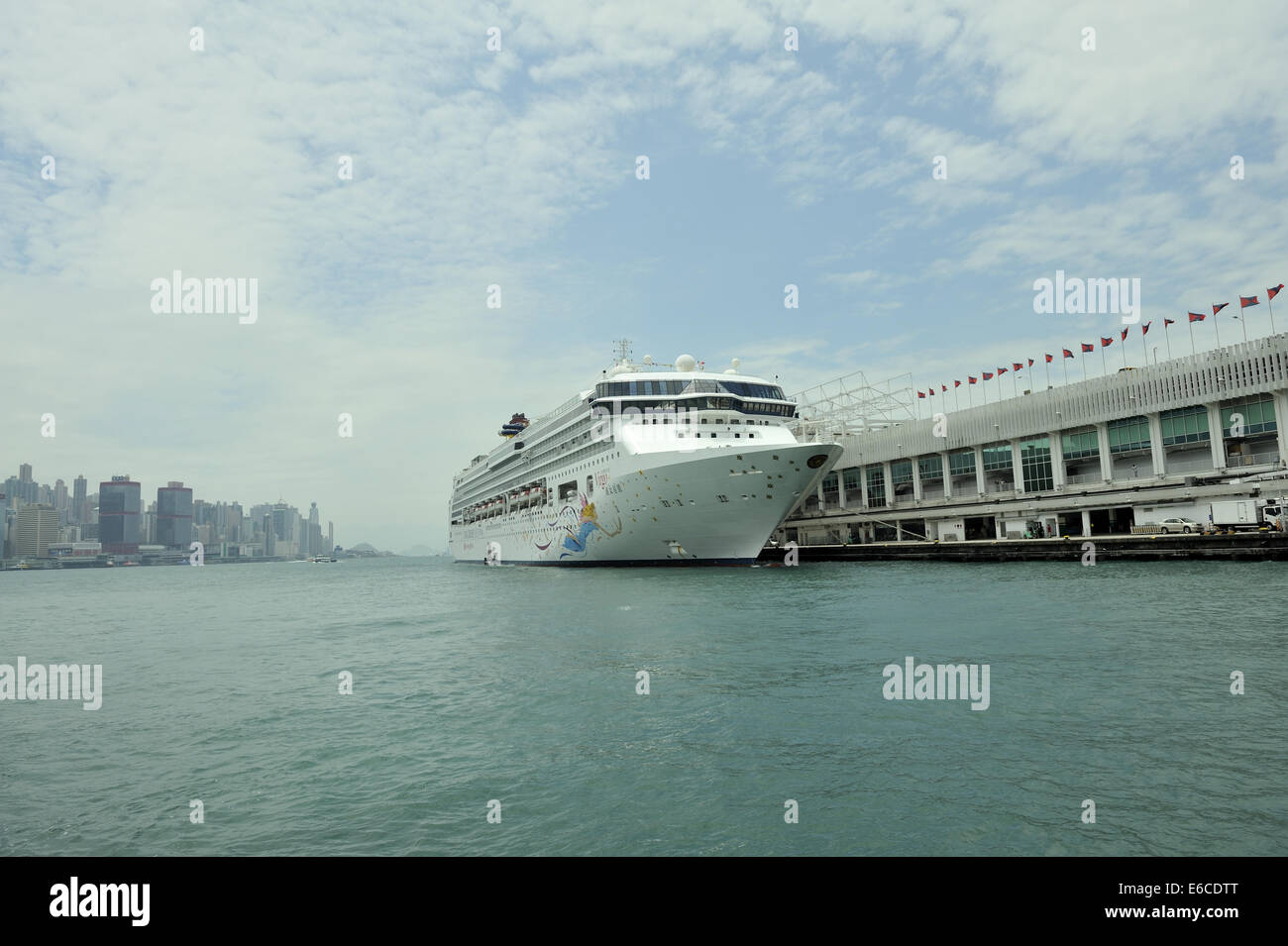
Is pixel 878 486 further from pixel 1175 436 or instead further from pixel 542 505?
pixel 542 505

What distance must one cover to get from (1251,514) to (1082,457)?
14.6 m

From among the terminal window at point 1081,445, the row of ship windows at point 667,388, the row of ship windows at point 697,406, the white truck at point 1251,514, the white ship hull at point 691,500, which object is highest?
the row of ship windows at point 667,388

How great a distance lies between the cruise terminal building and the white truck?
0.79 meters

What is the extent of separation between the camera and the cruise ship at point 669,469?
44938mm

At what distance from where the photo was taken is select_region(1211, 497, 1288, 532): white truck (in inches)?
1630

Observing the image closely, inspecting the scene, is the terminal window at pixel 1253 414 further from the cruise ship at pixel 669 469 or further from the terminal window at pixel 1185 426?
the cruise ship at pixel 669 469

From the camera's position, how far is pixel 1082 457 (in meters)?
58.3

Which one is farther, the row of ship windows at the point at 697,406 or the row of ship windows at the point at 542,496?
the row of ship windows at the point at 542,496

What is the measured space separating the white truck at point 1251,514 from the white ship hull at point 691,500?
958 inches

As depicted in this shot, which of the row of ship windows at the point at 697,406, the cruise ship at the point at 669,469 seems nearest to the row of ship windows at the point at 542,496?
the cruise ship at the point at 669,469

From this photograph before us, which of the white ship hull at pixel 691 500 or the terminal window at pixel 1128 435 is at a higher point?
the terminal window at pixel 1128 435

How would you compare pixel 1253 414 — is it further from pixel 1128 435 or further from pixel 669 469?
pixel 669 469

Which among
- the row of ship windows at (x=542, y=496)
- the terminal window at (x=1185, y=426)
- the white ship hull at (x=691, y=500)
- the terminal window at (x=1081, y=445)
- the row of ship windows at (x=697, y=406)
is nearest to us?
the white ship hull at (x=691, y=500)
